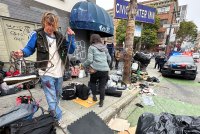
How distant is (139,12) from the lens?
7.19 metres

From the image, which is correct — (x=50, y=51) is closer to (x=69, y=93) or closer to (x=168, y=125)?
(x=69, y=93)

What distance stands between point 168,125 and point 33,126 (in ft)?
6.21

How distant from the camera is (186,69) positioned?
8.07 meters

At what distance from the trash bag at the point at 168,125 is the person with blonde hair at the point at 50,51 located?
1.42 m

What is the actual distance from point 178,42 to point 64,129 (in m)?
45.1

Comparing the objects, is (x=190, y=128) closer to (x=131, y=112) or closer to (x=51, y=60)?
(x=131, y=112)

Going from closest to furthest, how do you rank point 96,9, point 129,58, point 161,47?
1. point 129,58
2. point 96,9
3. point 161,47

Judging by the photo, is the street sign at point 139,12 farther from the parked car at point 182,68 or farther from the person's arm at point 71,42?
the person's arm at point 71,42

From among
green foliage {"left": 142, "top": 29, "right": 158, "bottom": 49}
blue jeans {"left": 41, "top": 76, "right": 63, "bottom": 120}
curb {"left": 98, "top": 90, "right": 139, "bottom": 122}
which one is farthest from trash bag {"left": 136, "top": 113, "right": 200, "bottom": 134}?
green foliage {"left": 142, "top": 29, "right": 158, "bottom": 49}

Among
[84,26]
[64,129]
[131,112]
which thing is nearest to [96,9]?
[84,26]

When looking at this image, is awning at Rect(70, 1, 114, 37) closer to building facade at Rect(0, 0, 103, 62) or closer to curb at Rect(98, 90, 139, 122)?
building facade at Rect(0, 0, 103, 62)

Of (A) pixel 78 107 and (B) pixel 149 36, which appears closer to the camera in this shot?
(A) pixel 78 107

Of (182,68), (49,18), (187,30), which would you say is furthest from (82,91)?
(187,30)

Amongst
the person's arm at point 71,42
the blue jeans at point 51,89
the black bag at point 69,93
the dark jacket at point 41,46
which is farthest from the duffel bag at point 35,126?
the black bag at point 69,93
